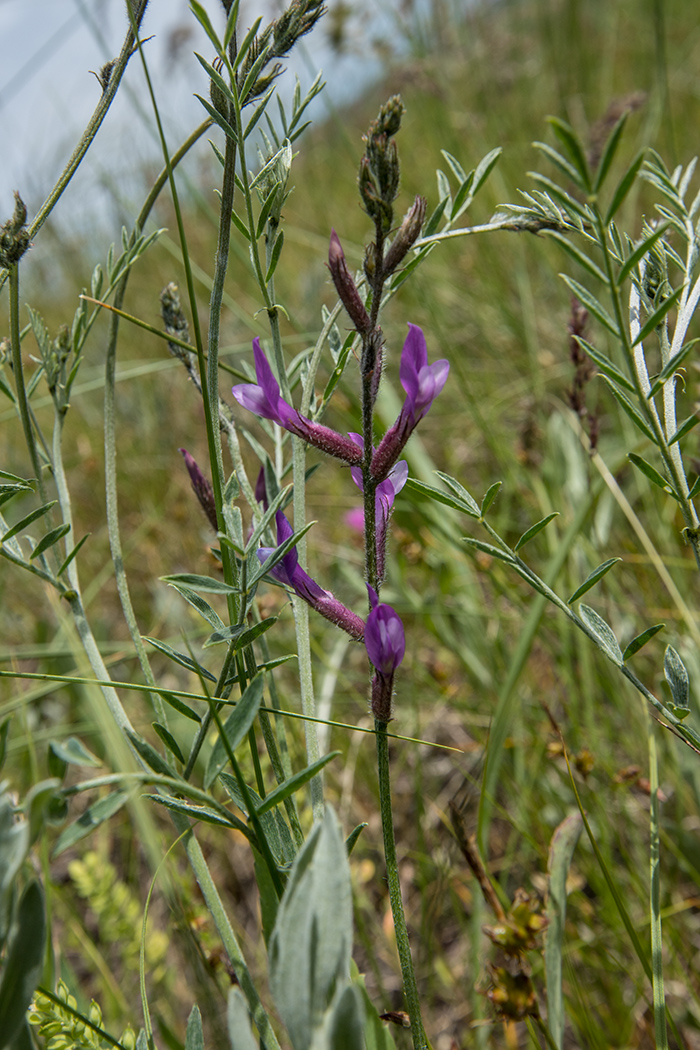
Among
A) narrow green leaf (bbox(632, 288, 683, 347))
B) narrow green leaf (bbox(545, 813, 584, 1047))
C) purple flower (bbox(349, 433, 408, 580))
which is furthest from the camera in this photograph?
narrow green leaf (bbox(545, 813, 584, 1047))

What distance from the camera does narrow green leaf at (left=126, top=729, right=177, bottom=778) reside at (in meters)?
0.57

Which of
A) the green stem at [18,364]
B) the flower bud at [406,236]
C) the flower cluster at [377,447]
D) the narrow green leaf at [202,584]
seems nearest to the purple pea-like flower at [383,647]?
the flower cluster at [377,447]

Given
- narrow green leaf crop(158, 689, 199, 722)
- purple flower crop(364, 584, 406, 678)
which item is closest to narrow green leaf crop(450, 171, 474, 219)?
purple flower crop(364, 584, 406, 678)

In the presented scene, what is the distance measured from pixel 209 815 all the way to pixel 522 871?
1.06 metres

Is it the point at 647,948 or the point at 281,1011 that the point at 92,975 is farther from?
the point at 281,1011

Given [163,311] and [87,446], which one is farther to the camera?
[87,446]

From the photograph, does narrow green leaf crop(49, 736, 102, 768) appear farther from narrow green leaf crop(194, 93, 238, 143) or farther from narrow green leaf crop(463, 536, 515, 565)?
narrow green leaf crop(194, 93, 238, 143)

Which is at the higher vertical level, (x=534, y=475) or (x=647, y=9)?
(x=647, y=9)

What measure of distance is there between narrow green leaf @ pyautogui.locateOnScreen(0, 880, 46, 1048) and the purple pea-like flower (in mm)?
258

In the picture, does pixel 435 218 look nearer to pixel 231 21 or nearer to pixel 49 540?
pixel 231 21

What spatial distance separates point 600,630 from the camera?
2.30 ft

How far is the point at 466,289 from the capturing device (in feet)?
8.97

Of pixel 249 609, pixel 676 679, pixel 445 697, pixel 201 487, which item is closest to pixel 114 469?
pixel 201 487

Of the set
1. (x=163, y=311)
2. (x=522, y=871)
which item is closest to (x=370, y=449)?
(x=163, y=311)
